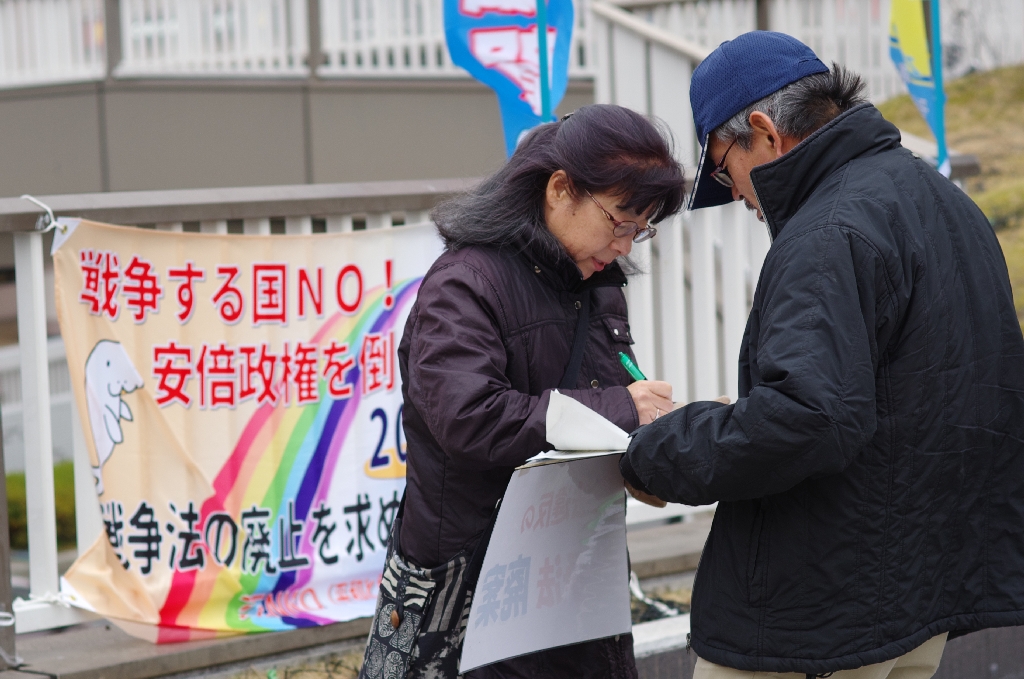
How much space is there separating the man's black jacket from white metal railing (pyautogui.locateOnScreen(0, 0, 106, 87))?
30.5ft

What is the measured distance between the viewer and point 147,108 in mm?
9867

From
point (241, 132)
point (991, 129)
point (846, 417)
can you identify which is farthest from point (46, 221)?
point (991, 129)

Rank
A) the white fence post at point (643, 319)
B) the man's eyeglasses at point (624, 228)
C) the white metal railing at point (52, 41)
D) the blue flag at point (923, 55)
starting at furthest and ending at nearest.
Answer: the white metal railing at point (52, 41) < the blue flag at point (923, 55) < the white fence post at point (643, 319) < the man's eyeglasses at point (624, 228)

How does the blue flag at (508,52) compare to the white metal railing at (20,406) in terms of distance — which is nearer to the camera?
the blue flag at (508,52)

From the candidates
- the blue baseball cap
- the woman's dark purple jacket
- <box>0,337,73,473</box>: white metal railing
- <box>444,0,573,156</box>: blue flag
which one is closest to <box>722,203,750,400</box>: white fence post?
<box>444,0,573,156</box>: blue flag

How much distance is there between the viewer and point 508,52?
3.94 meters

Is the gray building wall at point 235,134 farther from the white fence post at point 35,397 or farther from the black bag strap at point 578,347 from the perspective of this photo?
the black bag strap at point 578,347

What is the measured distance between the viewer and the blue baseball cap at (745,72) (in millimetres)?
1877

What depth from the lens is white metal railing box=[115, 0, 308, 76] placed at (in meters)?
10.1

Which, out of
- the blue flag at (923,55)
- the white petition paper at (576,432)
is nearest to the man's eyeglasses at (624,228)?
the white petition paper at (576,432)

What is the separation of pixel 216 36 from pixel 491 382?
30.9 ft

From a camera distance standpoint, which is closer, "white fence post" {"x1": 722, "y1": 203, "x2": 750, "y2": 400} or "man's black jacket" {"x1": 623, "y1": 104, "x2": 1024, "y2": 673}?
"man's black jacket" {"x1": 623, "y1": 104, "x2": 1024, "y2": 673}

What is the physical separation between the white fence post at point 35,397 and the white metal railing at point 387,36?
7419 mm

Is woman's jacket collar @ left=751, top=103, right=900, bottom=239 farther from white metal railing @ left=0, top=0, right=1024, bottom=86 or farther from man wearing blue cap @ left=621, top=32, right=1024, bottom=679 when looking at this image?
white metal railing @ left=0, top=0, right=1024, bottom=86
